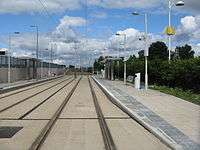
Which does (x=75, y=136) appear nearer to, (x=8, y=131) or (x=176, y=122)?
(x=8, y=131)

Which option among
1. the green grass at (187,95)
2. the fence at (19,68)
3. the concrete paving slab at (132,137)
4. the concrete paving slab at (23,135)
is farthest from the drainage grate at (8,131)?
the fence at (19,68)

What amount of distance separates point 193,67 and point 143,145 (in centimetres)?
2103

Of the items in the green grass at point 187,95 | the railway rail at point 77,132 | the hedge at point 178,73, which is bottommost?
the railway rail at point 77,132

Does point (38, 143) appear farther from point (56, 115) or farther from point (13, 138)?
point (56, 115)


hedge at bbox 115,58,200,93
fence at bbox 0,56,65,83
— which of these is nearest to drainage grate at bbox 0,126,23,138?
hedge at bbox 115,58,200,93

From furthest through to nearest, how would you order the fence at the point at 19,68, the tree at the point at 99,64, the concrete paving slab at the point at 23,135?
1. the tree at the point at 99,64
2. the fence at the point at 19,68
3. the concrete paving slab at the point at 23,135

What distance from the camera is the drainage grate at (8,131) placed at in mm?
13120

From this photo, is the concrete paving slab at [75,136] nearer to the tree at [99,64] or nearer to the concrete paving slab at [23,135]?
the concrete paving slab at [23,135]

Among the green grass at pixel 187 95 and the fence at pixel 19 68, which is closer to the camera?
the green grass at pixel 187 95

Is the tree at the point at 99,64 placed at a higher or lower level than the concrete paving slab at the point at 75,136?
higher

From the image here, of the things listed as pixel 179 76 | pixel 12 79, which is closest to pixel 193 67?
pixel 179 76

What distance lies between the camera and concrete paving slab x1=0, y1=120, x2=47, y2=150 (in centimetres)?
1126

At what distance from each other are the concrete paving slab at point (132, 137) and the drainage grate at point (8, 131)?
A: 8.85 feet

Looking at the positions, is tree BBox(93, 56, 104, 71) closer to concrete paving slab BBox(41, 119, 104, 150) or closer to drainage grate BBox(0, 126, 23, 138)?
concrete paving slab BBox(41, 119, 104, 150)
